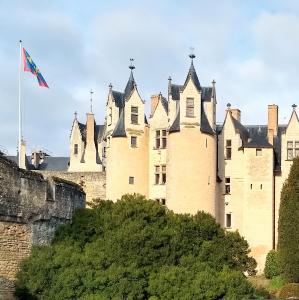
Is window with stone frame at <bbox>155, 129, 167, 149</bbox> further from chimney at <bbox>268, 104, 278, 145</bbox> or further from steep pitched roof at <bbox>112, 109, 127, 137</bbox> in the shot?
chimney at <bbox>268, 104, 278, 145</bbox>

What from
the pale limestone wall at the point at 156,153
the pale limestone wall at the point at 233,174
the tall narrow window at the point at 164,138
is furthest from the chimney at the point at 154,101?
the pale limestone wall at the point at 233,174

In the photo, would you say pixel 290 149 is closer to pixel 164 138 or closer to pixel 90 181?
pixel 164 138

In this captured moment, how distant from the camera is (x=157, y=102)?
6519 cm

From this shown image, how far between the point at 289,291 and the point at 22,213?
16.4 meters

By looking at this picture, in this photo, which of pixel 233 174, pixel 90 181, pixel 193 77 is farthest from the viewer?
pixel 90 181

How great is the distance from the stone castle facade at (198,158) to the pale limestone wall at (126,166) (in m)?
0.06

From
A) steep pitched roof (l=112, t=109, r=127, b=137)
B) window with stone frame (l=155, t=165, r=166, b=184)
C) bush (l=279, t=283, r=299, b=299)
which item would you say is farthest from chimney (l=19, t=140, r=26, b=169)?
bush (l=279, t=283, r=299, b=299)

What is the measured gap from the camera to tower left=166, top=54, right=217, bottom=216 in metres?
60.2

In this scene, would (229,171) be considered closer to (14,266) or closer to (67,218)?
(67,218)

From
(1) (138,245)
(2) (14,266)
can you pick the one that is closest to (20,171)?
(2) (14,266)

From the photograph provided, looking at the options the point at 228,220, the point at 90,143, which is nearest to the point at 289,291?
the point at 228,220

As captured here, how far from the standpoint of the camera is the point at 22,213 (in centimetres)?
3981

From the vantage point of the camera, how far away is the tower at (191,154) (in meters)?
60.2

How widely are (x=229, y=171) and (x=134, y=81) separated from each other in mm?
8163
